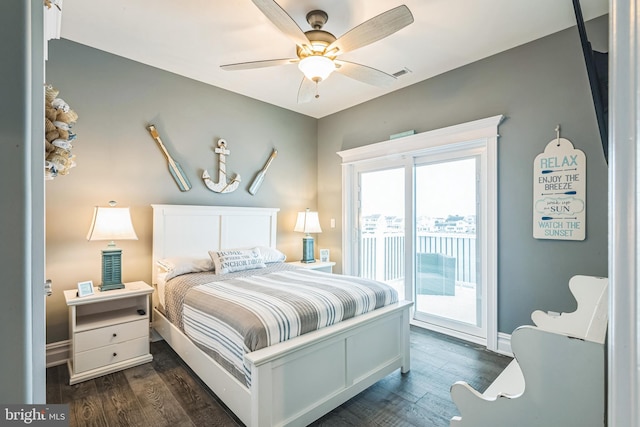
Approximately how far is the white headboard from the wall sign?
112 inches

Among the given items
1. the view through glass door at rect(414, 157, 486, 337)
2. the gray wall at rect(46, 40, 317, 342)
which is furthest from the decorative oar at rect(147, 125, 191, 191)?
the view through glass door at rect(414, 157, 486, 337)

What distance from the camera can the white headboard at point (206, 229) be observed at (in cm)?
305

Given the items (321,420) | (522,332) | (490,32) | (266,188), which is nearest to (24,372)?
(522,332)

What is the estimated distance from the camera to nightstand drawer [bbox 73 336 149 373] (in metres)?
2.28

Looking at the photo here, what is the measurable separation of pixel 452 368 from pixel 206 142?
333cm

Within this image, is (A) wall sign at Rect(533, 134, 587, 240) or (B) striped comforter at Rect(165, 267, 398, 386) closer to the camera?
(B) striped comforter at Rect(165, 267, 398, 386)

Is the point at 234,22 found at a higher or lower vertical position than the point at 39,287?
higher

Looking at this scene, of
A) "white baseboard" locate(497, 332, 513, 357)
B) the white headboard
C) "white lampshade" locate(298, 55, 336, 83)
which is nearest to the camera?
"white lampshade" locate(298, 55, 336, 83)

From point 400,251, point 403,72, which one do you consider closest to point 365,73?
point 403,72

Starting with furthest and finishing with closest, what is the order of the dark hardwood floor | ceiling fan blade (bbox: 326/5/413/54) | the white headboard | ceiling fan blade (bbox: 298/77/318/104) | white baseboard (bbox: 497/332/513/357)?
the white headboard < white baseboard (bbox: 497/332/513/357) < ceiling fan blade (bbox: 298/77/318/104) < the dark hardwood floor < ceiling fan blade (bbox: 326/5/413/54)

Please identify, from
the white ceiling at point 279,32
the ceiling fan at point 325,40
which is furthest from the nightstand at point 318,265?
the white ceiling at point 279,32

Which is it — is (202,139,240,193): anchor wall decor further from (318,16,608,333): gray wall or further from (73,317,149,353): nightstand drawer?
(318,16,608,333): gray wall

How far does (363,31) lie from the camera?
1.89m

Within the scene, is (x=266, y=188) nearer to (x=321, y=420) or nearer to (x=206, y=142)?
(x=206, y=142)
